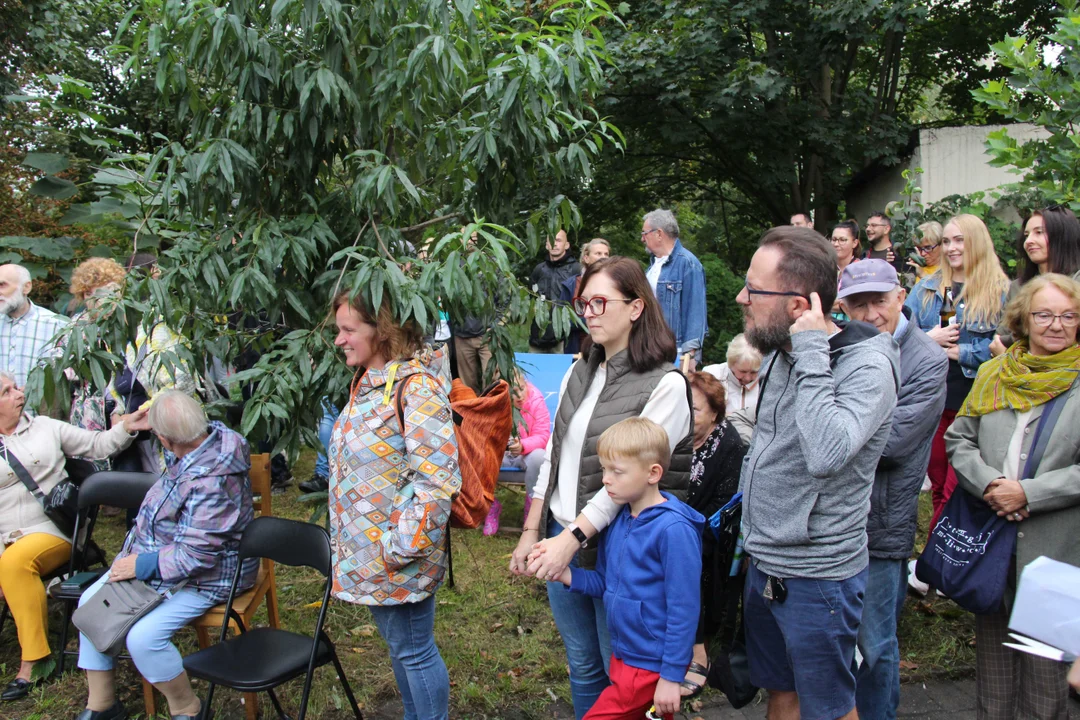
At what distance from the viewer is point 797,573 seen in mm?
2367

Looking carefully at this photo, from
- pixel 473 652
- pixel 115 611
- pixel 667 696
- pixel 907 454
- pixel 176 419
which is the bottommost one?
pixel 473 652

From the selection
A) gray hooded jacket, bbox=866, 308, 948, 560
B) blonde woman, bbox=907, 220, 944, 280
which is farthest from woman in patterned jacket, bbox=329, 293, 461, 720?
blonde woman, bbox=907, 220, 944, 280

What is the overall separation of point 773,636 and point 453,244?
178 cm

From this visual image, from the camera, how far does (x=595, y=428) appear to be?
2717 millimetres

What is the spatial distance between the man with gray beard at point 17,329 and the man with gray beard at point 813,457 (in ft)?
15.6

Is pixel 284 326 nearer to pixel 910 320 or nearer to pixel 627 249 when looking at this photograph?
pixel 910 320

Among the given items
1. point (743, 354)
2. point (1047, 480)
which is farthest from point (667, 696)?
point (743, 354)

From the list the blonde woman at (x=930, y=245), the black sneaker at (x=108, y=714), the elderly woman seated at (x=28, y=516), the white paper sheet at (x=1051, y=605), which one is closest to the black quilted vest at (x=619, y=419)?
the white paper sheet at (x=1051, y=605)

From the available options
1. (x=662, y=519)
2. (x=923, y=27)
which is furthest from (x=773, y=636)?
(x=923, y=27)

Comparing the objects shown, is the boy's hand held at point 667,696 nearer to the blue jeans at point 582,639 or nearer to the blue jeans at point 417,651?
the blue jeans at point 582,639

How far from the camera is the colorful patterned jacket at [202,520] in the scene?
3643mm

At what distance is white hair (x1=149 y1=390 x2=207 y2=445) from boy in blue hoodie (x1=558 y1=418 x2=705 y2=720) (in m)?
2.04

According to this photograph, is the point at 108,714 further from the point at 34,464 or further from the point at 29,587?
the point at 34,464

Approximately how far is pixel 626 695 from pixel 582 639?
370 millimetres
